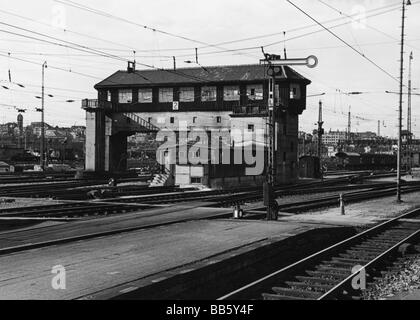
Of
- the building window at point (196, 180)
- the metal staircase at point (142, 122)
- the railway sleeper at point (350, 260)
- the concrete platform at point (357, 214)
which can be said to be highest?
the metal staircase at point (142, 122)

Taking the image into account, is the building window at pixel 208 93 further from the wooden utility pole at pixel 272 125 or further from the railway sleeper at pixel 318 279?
the railway sleeper at pixel 318 279

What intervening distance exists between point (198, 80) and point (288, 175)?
1462 cm

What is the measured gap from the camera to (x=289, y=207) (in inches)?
1029

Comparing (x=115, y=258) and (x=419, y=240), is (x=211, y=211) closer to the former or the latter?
(x=419, y=240)

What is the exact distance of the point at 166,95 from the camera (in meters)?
59.8

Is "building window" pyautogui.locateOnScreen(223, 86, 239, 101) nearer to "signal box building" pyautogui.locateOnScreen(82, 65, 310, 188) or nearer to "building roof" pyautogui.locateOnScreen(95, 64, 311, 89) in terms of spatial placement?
"signal box building" pyautogui.locateOnScreen(82, 65, 310, 188)

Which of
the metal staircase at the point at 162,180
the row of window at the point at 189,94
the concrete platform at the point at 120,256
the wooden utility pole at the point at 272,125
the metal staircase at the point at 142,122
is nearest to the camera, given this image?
the concrete platform at the point at 120,256

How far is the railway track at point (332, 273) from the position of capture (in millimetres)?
9352

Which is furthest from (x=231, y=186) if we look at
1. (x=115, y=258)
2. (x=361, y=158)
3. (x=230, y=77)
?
(x=361, y=158)

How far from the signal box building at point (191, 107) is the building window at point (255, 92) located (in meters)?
0.11

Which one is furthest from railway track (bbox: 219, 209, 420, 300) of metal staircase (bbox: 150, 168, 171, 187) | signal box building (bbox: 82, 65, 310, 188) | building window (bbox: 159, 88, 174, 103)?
building window (bbox: 159, 88, 174, 103)

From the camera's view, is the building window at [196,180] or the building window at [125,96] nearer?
the building window at [196,180]

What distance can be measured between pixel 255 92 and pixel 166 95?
1063cm

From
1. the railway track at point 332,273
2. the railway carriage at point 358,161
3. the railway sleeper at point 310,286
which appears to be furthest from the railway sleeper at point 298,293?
the railway carriage at point 358,161
